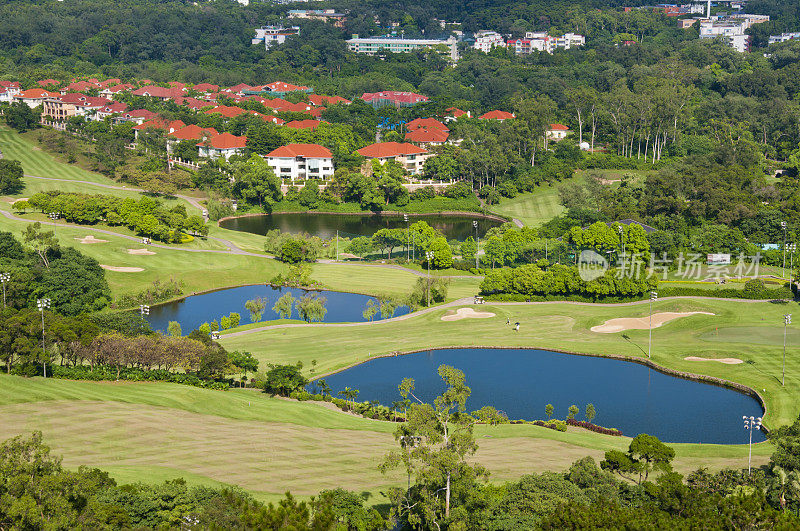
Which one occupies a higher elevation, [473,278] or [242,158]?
[242,158]

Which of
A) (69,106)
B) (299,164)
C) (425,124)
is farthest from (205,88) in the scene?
(299,164)

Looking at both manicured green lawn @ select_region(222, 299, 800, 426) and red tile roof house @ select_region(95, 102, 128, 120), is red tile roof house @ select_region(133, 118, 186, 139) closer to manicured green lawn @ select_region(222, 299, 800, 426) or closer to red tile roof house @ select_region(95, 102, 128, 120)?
red tile roof house @ select_region(95, 102, 128, 120)

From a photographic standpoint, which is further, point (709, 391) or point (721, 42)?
point (721, 42)

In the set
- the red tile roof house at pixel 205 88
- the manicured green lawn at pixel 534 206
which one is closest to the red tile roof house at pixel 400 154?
the manicured green lawn at pixel 534 206

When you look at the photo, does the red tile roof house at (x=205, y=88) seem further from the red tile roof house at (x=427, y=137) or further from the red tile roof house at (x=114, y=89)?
the red tile roof house at (x=427, y=137)

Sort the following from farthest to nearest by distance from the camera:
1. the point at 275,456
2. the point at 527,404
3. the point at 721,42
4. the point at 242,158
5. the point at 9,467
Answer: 1. the point at 721,42
2. the point at 242,158
3. the point at 527,404
4. the point at 275,456
5. the point at 9,467

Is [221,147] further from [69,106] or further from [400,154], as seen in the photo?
[69,106]

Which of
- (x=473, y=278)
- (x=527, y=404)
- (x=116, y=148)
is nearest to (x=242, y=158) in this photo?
(x=116, y=148)

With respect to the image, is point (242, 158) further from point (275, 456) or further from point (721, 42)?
point (721, 42)
